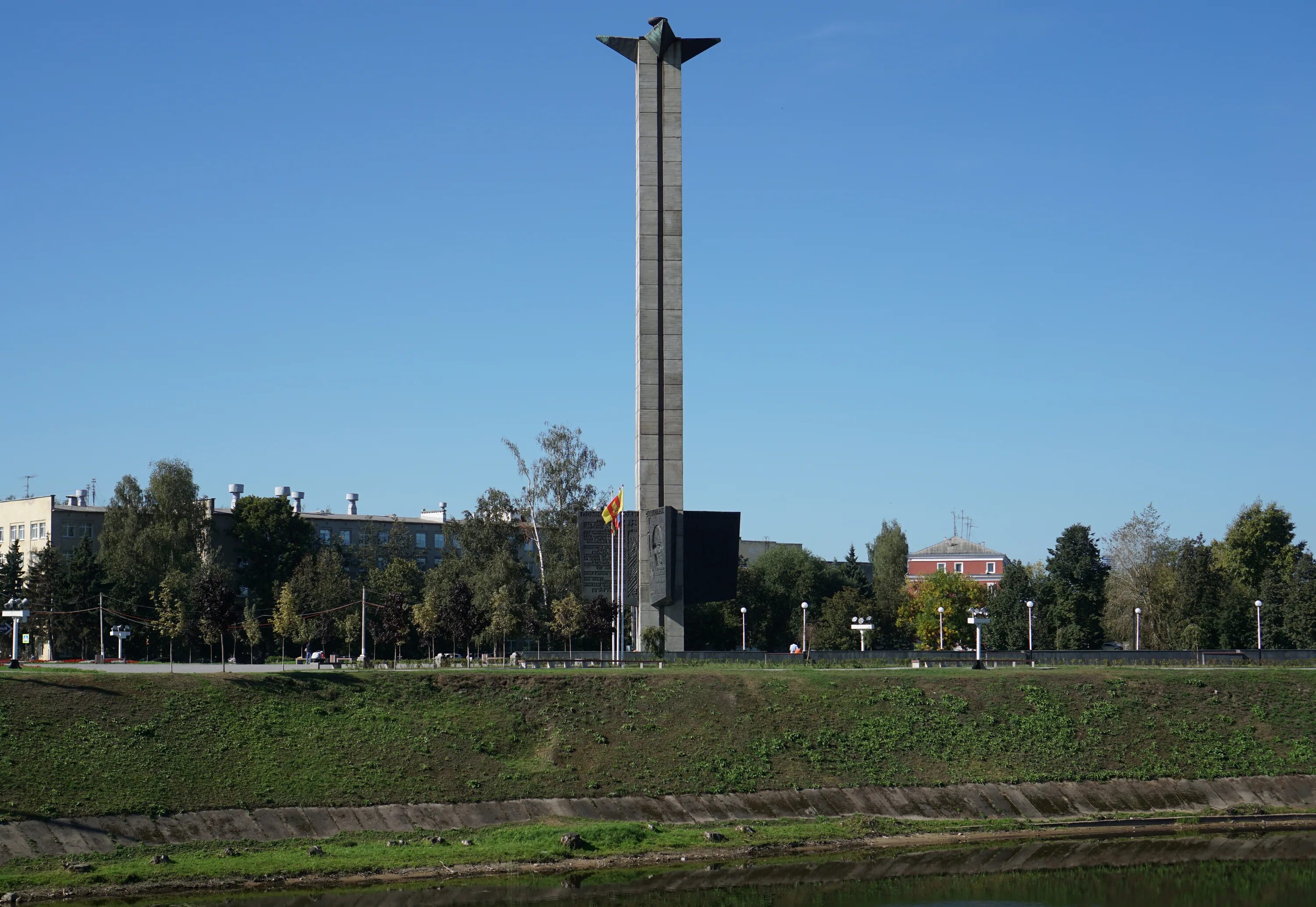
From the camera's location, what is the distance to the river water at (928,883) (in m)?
32.2

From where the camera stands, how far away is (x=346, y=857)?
113ft

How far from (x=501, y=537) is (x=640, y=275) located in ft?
90.5

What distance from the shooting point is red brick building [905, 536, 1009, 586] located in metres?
146

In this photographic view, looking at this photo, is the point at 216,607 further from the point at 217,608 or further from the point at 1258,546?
the point at 1258,546

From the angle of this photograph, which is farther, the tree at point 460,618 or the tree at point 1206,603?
the tree at point 1206,603

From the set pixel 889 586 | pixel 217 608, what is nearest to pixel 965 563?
pixel 889 586

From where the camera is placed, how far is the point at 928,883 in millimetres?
34094

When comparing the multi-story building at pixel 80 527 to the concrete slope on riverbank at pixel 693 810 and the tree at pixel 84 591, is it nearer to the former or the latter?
the tree at pixel 84 591

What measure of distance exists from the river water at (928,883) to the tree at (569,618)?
1443 inches

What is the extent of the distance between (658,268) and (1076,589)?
3509 centimetres

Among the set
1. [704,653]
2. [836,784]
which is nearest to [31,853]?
[836,784]

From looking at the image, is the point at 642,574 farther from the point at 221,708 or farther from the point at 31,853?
the point at 31,853

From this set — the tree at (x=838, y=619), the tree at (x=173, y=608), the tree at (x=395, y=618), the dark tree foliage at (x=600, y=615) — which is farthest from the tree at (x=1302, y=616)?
the tree at (x=173, y=608)

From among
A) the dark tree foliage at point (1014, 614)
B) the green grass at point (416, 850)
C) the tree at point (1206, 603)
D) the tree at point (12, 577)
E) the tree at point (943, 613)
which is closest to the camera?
the green grass at point (416, 850)
